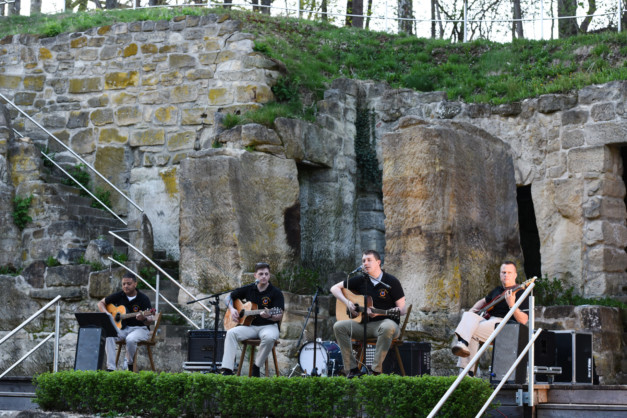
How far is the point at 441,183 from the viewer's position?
10.7 metres

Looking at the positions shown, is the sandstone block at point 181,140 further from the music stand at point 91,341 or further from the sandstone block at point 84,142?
the music stand at point 91,341

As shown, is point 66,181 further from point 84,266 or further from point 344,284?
point 344,284

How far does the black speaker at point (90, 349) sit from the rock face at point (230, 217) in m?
2.61

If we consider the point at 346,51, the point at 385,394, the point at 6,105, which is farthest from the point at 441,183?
the point at 6,105

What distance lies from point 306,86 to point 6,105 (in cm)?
474

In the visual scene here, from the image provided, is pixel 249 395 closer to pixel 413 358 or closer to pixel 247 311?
pixel 247 311

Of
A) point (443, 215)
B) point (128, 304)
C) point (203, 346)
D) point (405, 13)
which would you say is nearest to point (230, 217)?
point (128, 304)

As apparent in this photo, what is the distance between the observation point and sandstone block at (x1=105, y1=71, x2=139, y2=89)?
14.7m

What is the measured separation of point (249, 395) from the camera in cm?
775

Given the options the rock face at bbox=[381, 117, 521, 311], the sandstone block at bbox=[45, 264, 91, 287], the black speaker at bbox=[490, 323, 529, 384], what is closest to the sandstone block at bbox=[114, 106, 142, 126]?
the sandstone block at bbox=[45, 264, 91, 287]

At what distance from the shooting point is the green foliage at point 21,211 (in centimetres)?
1328

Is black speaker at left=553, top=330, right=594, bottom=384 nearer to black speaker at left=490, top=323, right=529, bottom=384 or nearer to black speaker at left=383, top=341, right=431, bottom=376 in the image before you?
black speaker at left=490, top=323, right=529, bottom=384

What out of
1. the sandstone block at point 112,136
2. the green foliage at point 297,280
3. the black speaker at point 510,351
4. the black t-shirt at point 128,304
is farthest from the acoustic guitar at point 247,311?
the sandstone block at point 112,136

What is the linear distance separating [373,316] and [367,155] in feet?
18.3
